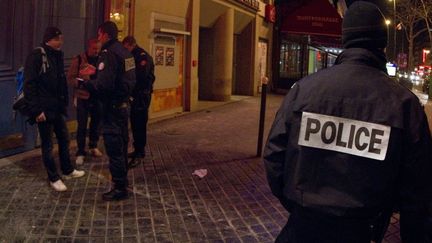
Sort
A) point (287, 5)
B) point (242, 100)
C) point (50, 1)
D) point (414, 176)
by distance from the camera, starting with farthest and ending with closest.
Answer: point (287, 5)
point (242, 100)
point (50, 1)
point (414, 176)

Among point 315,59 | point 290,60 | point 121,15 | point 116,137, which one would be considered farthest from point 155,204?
point 315,59

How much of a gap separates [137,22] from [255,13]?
1037 centimetres

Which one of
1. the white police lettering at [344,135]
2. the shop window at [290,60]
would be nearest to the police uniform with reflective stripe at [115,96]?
the white police lettering at [344,135]

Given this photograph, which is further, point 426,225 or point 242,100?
point 242,100

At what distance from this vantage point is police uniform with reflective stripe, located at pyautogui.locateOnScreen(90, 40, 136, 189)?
526 centimetres

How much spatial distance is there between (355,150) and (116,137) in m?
3.56

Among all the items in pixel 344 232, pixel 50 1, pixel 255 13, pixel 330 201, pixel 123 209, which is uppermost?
pixel 255 13

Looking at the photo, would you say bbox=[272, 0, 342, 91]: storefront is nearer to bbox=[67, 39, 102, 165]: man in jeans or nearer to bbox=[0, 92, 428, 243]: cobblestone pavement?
bbox=[0, 92, 428, 243]: cobblestone pavement

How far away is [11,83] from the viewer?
7.07 meters

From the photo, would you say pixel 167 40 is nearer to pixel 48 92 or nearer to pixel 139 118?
pixel 139 118

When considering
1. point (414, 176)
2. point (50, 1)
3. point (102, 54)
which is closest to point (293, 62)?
point (50, 1)

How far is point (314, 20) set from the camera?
20.8 metres

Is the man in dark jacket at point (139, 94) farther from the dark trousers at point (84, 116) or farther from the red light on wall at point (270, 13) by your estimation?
the red light on wall at point (270, 13)

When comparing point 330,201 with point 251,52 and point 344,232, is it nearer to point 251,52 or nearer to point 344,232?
point 344,232
